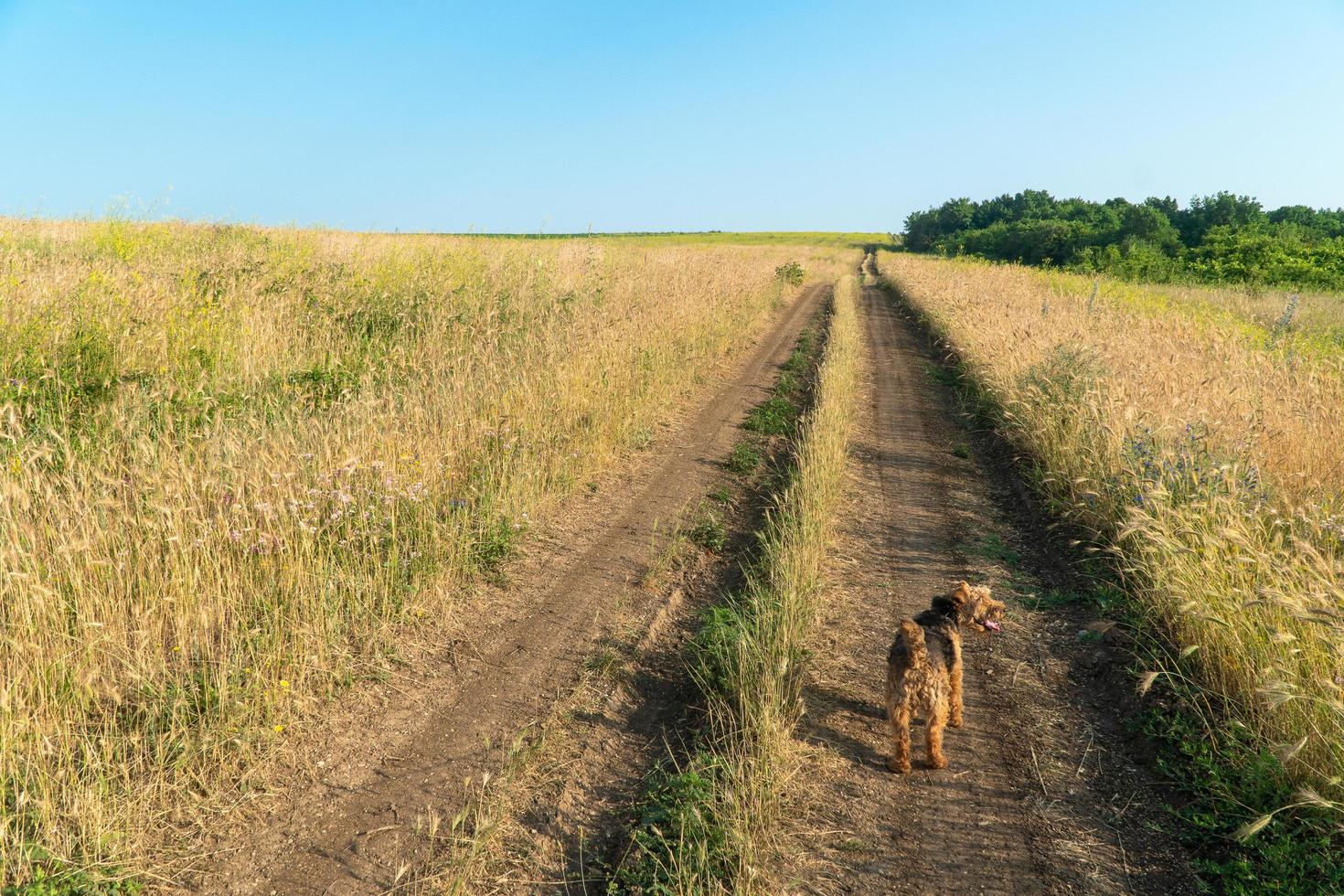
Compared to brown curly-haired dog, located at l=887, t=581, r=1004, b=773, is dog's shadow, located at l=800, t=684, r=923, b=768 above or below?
below

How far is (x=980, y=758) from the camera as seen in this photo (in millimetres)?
3598

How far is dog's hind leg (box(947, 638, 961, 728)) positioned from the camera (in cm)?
377

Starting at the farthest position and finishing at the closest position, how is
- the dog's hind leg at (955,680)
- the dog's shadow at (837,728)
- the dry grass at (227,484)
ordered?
the dog's hind leg at (955,680), the dog's shadow at (837,728), the dry grass at (227,484)

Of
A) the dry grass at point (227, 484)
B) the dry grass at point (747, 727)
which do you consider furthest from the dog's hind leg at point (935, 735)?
the dry grass at point (227, 484)

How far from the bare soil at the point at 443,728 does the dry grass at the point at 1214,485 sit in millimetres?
3095

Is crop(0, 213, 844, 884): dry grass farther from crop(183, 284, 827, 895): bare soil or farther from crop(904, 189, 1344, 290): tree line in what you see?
crop(904, 189, 1344, 290): tree line

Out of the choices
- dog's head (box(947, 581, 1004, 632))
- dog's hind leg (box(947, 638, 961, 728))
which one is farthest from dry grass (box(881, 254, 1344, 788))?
dog's hind leg (box(947, 638, 961, 728))

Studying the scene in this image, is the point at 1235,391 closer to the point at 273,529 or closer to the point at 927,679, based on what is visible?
the point at 927,679

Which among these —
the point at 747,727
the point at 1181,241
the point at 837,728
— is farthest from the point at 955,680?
the point at 1181,241

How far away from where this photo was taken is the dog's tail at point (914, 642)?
352cm

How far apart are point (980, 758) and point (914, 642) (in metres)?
0.70

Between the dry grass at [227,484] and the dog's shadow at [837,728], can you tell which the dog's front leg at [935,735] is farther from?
the dry grass at [227,484]

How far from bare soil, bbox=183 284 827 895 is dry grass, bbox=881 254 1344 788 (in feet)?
10.2

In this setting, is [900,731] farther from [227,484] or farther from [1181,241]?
[1181,241]
